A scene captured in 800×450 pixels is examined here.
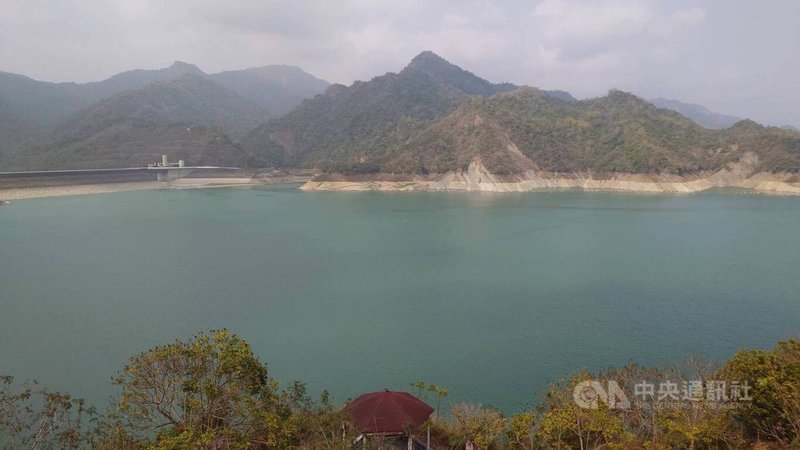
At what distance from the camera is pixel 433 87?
176 m

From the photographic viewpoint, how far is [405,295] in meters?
24.4

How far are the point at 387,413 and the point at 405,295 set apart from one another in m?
14.1

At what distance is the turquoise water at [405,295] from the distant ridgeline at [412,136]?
43027 millimetres

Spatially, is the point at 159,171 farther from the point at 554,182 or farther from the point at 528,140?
the point at 554,182

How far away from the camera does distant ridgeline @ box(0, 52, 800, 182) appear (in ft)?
293

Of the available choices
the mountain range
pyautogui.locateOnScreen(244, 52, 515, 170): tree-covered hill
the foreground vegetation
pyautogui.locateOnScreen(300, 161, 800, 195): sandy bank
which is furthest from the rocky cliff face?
the foreground vegetation

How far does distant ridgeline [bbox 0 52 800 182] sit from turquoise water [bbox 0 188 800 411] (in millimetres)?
43027

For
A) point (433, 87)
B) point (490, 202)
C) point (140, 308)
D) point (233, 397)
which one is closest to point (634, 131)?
point (490, 202)

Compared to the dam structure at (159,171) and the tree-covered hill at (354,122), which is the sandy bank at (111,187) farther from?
the tree-covered hill at (354,122)

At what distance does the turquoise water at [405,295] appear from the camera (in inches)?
651

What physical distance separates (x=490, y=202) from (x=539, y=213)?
12.9 metres

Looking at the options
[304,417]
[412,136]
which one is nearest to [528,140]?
[412,136]

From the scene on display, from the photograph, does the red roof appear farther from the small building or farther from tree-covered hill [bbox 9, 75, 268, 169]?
tree-covered hill [bbox 9, 75, 268, 169]

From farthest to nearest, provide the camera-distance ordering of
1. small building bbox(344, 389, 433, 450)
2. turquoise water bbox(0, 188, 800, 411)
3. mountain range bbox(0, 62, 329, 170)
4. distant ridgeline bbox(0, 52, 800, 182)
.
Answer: mountain range bbox(0, 62, 329, 170) < distant ridgeline bbox(0, 52, 800, 182) < turquoise water bbox(0, 188, 800, 411) < small building bbox(344, 389, 433, 450)
